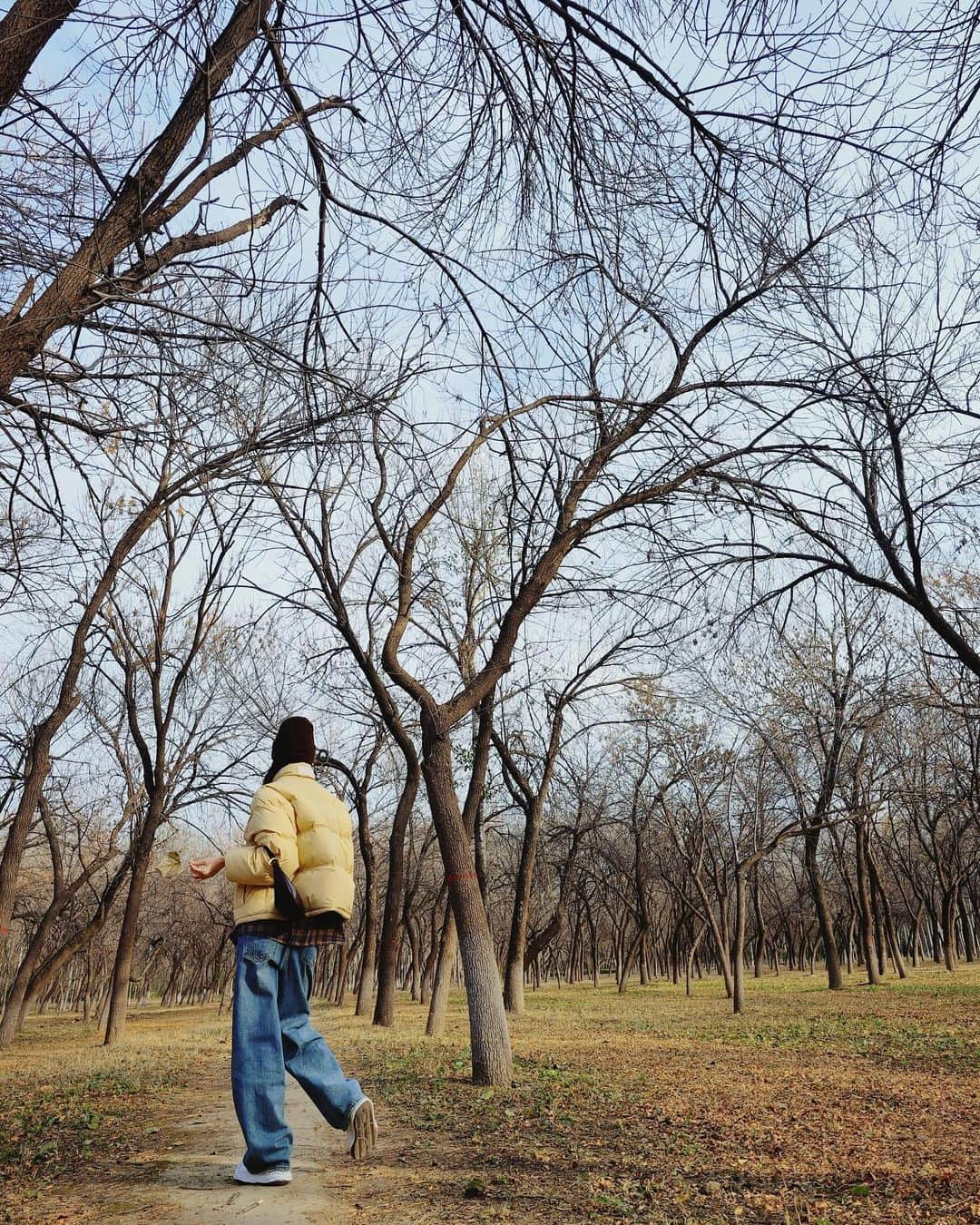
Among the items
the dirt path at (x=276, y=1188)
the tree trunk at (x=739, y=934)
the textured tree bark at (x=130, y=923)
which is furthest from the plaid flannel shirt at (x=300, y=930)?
the tree trunk at (x=739, y=934)

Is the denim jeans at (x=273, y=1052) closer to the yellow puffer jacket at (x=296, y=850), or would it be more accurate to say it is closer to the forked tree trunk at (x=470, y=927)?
the yellow puffer jacket at (x=296, y=850)

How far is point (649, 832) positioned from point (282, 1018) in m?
31.6

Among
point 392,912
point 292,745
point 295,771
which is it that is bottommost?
point 392,912

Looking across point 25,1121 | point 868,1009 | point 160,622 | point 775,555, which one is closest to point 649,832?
point 868,1009

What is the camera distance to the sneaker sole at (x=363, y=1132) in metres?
4.43

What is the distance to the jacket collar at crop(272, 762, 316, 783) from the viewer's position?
14.7 feet

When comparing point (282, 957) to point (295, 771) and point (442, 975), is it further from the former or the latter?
point (442, 975)

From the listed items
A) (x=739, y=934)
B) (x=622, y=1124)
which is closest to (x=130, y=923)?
(x=739, y=934)

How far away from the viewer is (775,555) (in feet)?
26.6

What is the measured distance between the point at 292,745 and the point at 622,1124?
3.04 m

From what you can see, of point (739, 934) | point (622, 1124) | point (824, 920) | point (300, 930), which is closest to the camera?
point (300, 930)

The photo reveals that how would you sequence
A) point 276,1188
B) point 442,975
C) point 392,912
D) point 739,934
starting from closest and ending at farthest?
point 276,1188 → point 442,975 → point 392,912 → point 739,934

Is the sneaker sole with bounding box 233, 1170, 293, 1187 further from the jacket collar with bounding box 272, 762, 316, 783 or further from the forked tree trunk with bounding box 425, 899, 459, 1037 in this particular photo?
the forked tree trunk with bounding box 425, 899, 459, 1037

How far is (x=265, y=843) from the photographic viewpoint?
4113 millimetres
